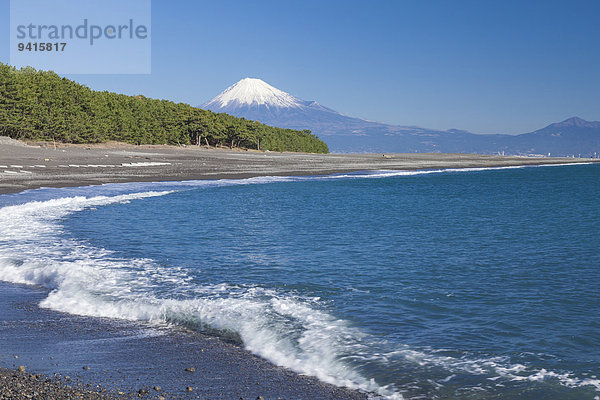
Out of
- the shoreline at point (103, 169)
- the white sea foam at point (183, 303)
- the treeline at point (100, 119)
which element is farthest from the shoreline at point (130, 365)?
Answer: the treeline at point (100, 119)

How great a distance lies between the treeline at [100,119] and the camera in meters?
82.7

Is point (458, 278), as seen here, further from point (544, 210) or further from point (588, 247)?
point (544, 210)

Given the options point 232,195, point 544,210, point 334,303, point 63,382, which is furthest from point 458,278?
point 232,195

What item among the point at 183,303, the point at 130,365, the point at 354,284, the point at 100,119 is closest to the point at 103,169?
the point at 354,284

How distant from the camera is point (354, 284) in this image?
13.6 meters

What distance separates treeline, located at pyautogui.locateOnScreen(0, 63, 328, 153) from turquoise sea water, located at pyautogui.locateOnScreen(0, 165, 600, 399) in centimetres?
6085

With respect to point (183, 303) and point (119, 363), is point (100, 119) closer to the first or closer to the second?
point (183, 303)

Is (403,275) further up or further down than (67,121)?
further down

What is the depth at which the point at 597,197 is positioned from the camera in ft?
150

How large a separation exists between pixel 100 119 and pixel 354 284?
92.0 meters

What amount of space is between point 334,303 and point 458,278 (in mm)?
4512

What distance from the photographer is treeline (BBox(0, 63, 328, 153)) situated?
82.7 m

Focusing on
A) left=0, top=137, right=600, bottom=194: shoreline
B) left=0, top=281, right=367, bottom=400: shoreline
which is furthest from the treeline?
left=0, top=281, right=367, bottom=400: shoreline

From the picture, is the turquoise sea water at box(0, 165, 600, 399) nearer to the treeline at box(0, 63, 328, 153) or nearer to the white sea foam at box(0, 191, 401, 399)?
the white sea foam at box(0, 191, 401, 399)
